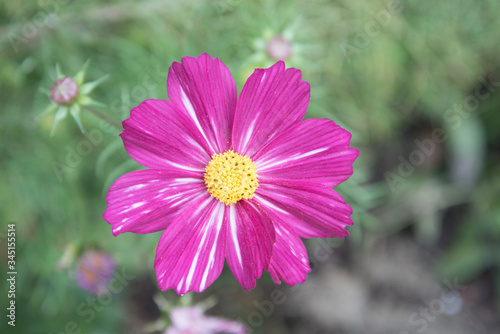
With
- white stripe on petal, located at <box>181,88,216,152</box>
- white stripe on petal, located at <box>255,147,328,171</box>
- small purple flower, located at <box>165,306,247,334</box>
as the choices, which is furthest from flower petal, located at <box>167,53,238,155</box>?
small purple flower, located at <box>165,306,247,334</box>

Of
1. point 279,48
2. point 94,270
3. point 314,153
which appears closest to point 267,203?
point 314,153

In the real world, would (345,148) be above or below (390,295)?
above

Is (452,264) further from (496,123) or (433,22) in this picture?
(433,22)

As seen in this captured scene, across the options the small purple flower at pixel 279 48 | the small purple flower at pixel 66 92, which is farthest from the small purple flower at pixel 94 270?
the small purple flower at pixel 279 48

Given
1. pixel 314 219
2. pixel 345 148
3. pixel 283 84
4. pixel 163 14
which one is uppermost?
pixel 163 14

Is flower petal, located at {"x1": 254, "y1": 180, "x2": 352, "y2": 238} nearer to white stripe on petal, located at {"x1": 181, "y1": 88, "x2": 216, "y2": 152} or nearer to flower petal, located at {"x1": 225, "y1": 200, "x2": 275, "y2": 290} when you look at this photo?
flower petal, located at {"x1": 225, "y1": 200, "x2": 275, "y2": 290}

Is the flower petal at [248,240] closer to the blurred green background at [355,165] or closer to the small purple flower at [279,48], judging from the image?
the small purple flower at [279,48]

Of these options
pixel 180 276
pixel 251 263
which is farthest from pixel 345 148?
pixel 180 276
